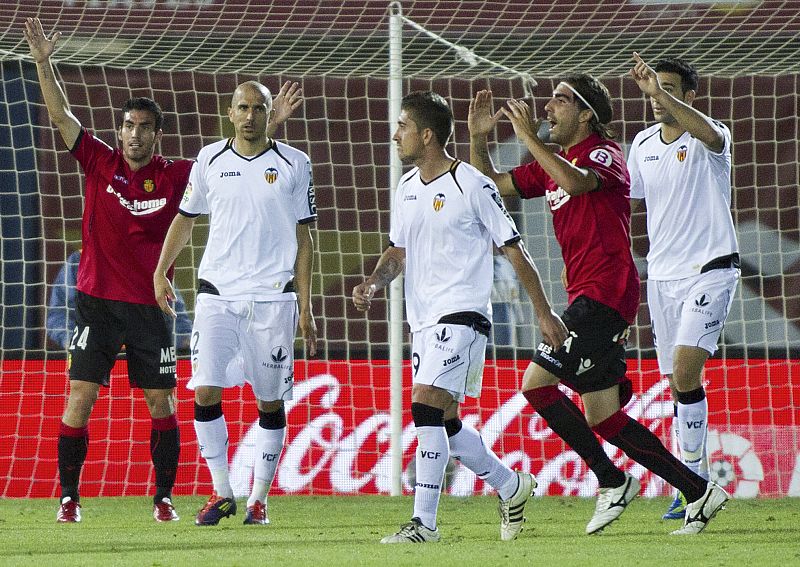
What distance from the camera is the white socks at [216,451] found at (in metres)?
6.47

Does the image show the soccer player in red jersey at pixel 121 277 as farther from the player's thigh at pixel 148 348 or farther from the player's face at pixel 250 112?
the player's face at pixel 250 112

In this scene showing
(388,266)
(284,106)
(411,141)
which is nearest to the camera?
(411,141)

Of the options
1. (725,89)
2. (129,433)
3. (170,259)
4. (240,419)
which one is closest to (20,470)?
(129,433)

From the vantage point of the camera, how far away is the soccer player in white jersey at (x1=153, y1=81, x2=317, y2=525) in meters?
6.40

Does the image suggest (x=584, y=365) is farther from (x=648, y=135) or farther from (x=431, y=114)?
(x=648, y=135)

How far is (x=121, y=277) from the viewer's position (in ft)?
22.1

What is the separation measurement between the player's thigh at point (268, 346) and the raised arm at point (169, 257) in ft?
1.22

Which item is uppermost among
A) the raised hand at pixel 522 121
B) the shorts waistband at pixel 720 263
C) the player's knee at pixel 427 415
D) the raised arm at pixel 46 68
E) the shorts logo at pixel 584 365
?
the raised arm at pixel 46 68

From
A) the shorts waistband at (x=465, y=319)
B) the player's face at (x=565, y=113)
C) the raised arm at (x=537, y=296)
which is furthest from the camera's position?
the player's face at (x=565, y=113)

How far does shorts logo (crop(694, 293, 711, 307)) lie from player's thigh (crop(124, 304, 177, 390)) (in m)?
2.53

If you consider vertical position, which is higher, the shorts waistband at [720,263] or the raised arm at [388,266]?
the raised arm at [388,266]

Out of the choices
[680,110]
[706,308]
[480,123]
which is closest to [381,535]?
[706,308]

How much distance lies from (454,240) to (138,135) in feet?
6.58

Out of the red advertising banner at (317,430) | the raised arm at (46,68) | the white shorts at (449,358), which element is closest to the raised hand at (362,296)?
the white shorts at (449,358)
